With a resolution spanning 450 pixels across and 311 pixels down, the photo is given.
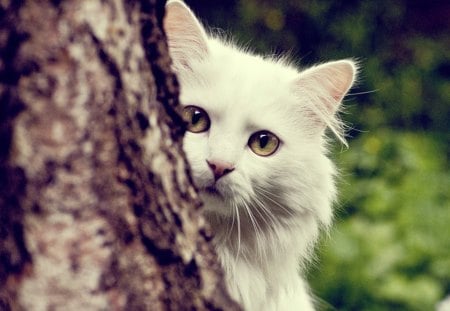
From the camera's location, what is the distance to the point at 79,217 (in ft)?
3.25

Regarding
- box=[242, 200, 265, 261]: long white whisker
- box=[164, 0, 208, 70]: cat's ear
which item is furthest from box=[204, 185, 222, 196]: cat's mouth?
box=[164, 0, 208, 70]: cat's ear

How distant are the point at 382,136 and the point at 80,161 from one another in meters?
3.69

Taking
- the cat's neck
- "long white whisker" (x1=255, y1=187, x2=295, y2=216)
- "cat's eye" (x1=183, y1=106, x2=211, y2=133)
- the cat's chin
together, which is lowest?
the cat's neck

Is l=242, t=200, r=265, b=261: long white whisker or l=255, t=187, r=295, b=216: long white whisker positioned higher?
l=255, t=187, r=295, b=216: long white whisker

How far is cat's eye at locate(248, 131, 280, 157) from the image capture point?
2.03 meters

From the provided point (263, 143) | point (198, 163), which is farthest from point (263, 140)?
point (198, 163)

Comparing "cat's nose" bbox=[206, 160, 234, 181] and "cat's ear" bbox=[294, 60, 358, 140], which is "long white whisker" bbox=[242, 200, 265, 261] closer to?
"cat's nose" bbox=[206, 160, 234, 181]

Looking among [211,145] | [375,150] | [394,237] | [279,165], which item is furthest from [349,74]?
[375,150]

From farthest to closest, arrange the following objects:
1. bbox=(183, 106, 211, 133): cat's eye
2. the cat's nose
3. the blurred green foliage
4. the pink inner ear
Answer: the blurred green foliage
the pink inner ear
bbox=(183, 106, 211, 133): cat's eye
the cat's nose

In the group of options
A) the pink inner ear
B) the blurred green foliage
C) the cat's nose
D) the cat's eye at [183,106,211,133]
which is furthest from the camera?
the blurred green foliage

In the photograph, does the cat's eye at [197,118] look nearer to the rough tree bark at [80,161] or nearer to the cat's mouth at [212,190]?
the cat's mouth at [212,190]

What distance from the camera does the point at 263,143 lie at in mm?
2057

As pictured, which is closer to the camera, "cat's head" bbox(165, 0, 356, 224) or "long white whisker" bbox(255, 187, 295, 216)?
"cat's head" bbox(165, 0, 356, 224)

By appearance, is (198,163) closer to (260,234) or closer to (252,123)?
(252,123)
